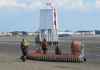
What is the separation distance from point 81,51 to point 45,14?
24.1m

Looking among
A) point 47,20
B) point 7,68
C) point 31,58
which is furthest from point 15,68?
point 47,20

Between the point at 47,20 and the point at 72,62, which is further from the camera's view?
the point at 47,20

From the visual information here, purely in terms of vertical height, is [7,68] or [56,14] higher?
[56,14]

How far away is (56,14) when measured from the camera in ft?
145

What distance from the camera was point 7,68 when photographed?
14805 millimetres

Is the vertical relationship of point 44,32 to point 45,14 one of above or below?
below

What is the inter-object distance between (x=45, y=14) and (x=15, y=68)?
29314 millimetres

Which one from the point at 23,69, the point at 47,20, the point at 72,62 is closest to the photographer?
the point at 23,69

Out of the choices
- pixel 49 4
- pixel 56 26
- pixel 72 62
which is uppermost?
pixel 49 4

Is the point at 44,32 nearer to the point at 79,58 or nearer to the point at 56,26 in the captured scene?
the point at 56,26

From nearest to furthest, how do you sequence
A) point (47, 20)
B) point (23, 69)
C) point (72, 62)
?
1. point (23, 69)
2. point (72, 62)
3. point (47, 20)

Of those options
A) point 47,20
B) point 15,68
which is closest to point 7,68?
point 15,68

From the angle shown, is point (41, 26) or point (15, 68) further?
point (41, 26)

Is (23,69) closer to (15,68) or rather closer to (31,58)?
(15,68)
